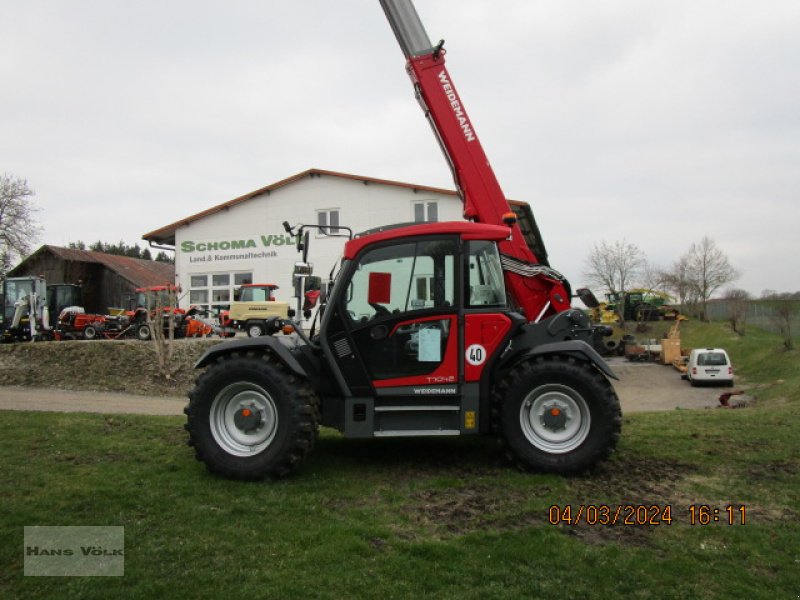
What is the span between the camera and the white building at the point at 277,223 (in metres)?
27.5

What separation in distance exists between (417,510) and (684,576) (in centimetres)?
197

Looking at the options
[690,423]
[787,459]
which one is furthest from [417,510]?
[690,423]

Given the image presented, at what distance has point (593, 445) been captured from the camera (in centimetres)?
557

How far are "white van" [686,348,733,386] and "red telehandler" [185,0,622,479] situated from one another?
69.8 feet

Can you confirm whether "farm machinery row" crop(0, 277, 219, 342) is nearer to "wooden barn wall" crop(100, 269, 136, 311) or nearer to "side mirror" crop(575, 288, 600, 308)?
"wooden barn wall" crop(100, 269, 136, 311)

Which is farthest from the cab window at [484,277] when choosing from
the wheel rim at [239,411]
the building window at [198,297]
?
the building window at [198,297]

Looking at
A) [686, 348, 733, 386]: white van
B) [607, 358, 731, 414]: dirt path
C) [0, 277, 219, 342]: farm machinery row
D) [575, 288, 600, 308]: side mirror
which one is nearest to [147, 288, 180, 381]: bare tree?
[0, 277, 219, 342]: farm machinery row

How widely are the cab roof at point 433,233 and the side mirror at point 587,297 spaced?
1766 millimetres

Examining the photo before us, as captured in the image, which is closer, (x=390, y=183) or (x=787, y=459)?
(x=787, y=459)

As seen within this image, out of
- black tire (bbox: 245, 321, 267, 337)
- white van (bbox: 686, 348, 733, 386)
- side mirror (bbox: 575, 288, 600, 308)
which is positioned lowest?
white van (bbox: 686, 348, 733, 386)

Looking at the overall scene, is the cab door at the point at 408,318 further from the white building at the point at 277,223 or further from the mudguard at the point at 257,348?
the white building at the point at 277,223

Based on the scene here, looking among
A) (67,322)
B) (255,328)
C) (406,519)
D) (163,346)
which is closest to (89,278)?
(67,322)

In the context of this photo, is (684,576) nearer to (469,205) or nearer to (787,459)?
(787,459)

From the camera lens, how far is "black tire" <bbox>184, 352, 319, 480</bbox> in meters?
5.48
